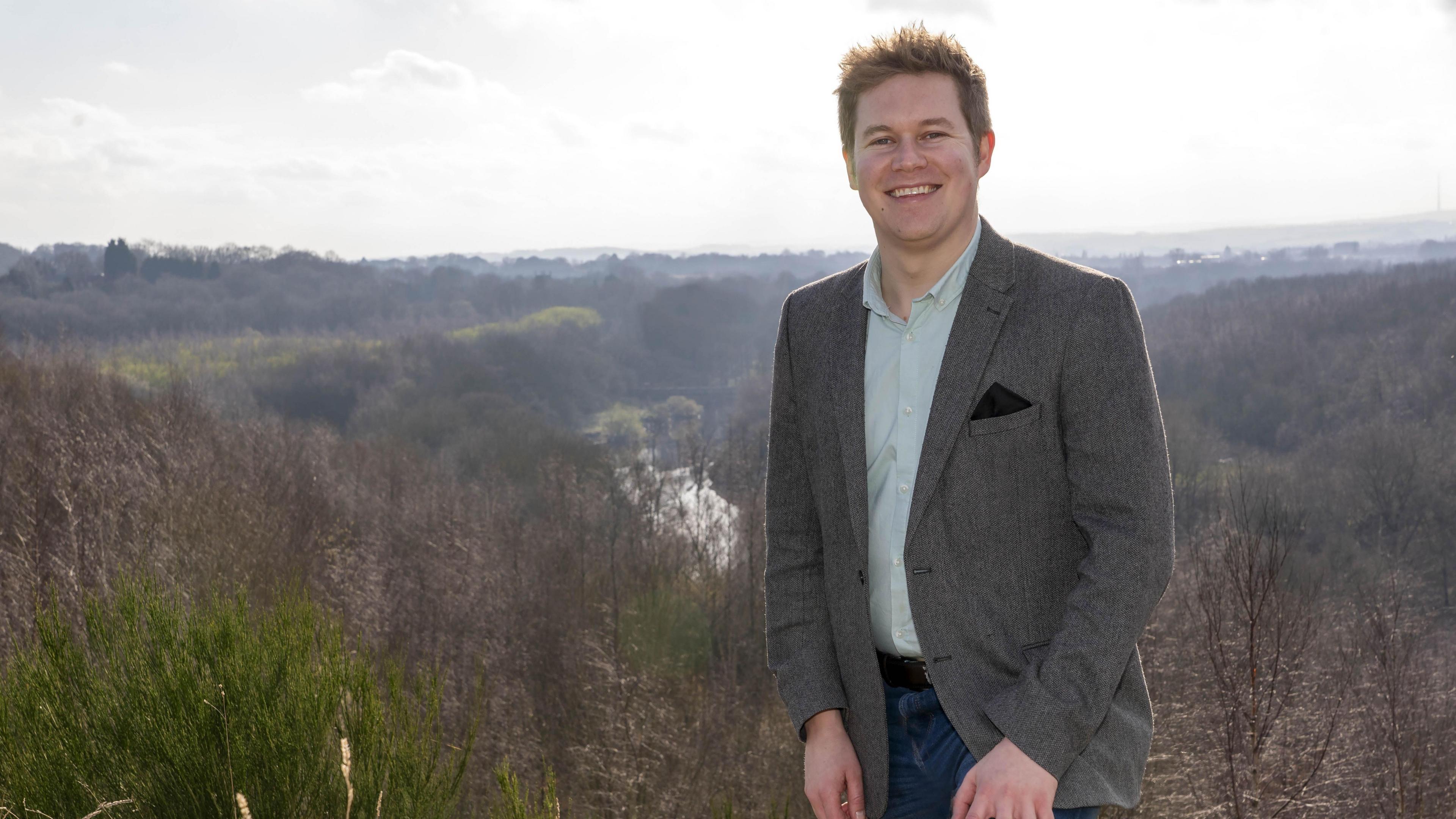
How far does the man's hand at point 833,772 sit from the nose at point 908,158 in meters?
1.12

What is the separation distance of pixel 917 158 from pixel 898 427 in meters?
0.52

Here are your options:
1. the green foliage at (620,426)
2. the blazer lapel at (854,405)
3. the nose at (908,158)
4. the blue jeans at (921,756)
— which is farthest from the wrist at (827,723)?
the green foliage at (620,426)

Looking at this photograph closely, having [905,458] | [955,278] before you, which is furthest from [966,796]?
[955,278]

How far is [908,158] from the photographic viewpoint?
213cm

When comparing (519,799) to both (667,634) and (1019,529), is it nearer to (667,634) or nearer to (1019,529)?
(1019,529)

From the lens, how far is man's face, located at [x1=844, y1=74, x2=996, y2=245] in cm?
213

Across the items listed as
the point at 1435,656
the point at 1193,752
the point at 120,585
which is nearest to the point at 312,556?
the point at 1193,752

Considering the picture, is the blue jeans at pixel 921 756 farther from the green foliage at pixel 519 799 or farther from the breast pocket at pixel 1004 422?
the green foliage at pixel 519 799

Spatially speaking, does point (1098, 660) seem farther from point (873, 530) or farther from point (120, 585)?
point (120, 585)

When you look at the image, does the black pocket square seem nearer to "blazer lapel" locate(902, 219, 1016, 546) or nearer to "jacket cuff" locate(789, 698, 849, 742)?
"blazer lapel" locate(902, 219, 1016, 546)

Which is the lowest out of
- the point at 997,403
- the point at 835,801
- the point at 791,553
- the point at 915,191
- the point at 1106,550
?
the point at 835,801

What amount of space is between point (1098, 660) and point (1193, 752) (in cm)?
3739

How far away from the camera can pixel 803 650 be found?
239 cm

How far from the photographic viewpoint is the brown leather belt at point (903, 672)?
2.21m
